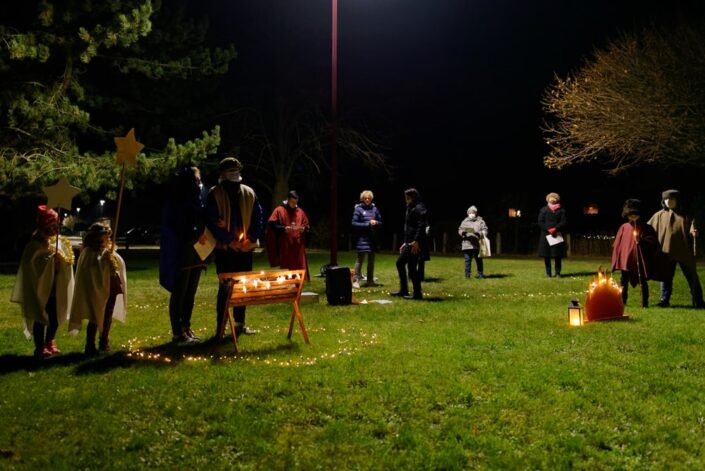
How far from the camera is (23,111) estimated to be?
57.5 feet

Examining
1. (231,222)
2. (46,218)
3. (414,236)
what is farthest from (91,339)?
(414,236)

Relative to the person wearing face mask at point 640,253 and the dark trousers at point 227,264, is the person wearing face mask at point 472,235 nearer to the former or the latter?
the person wearing face mask at point 640,253

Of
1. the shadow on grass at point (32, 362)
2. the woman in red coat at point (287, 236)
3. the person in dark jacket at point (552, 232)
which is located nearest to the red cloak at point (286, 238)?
the woman in red coat at point (287, 236)

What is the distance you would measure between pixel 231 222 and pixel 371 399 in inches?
120

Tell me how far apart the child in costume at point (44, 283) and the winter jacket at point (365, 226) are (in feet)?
22.8

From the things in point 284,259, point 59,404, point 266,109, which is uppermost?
point 266,109

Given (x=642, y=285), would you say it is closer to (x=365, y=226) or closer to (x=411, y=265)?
(x=411, y=265)

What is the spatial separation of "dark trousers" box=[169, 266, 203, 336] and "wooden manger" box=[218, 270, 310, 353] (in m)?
0.52

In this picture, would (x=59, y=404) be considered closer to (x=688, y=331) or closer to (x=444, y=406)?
(x=444, y=406)

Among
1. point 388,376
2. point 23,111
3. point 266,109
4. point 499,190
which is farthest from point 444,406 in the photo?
point 499,190

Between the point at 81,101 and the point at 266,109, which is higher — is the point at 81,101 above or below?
below

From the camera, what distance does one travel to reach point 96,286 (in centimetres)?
686

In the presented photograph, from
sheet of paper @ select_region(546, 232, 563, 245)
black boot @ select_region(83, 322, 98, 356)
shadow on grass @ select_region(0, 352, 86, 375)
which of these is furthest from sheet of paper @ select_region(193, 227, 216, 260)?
sheet of paper @ select_region(546, 232, 563, 245)

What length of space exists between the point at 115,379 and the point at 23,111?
46.4 ft
